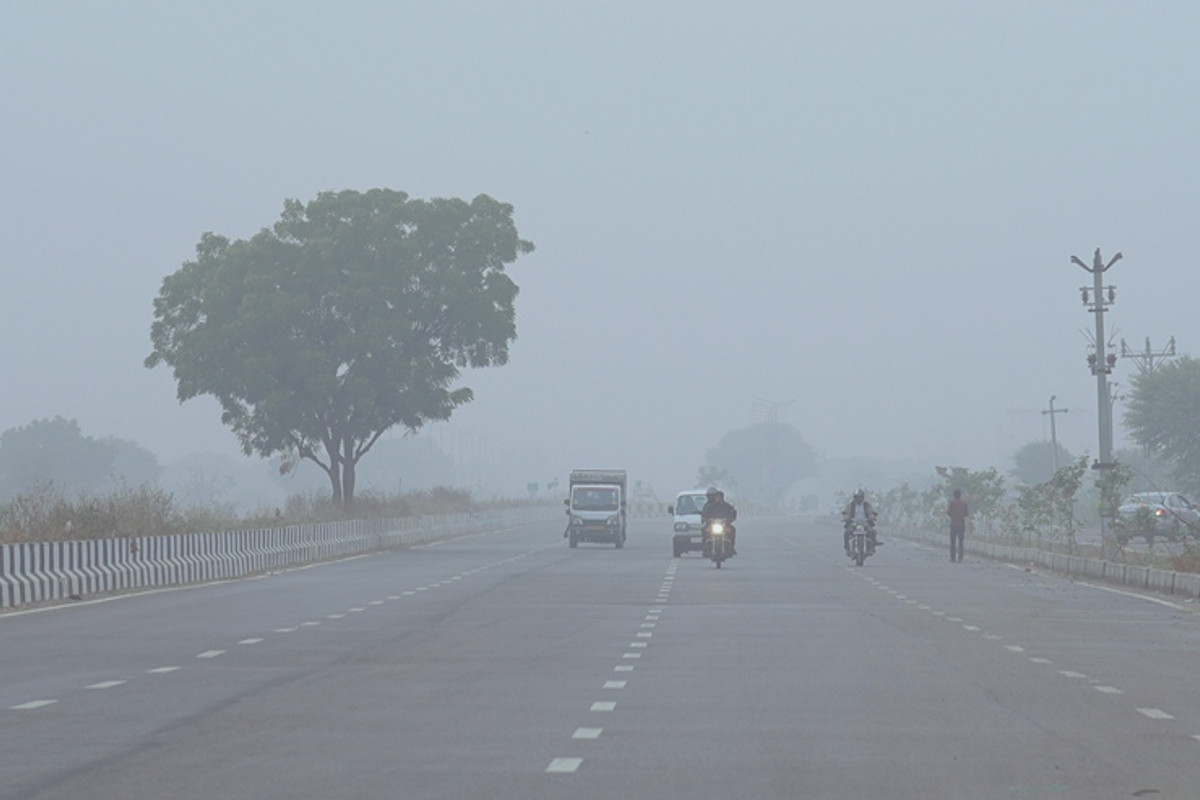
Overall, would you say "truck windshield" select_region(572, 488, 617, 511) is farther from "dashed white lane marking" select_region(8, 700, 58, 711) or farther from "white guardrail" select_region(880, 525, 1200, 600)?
"dashed white lane marking" select_region(8, 700, 58, 711)

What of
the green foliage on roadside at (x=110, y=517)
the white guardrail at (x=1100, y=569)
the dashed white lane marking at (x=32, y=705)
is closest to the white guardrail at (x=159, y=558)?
the green foliage on roadside at (x=110, y=517)

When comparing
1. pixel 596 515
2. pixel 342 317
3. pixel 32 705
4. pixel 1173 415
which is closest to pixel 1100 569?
pixel 596 515

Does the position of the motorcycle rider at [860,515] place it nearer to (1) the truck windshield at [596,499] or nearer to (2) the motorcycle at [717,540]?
(2) the motorcycle at [717,540]

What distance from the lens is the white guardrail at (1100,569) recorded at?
35.4m

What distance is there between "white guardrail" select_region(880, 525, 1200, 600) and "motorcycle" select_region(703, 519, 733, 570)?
7625 mm

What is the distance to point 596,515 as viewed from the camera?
223 ft

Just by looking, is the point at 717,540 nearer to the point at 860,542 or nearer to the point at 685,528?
the point at 860,542

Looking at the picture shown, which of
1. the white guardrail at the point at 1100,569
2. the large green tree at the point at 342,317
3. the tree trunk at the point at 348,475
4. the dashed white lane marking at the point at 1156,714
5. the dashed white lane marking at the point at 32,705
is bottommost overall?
the white guardrail at the point at 1100,569

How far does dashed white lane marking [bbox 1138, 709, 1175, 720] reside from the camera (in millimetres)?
15008

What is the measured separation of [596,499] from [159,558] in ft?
101

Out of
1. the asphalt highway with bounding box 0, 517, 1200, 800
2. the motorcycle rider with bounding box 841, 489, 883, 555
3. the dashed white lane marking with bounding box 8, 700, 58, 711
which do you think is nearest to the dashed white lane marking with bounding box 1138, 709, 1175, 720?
the asphalt highway with bounding box 0, 517, 1200, 800

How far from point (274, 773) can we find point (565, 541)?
65682 mm

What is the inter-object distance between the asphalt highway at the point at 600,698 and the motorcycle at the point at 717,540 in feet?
45.9

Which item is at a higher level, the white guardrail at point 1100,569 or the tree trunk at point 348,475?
the tree trunk at point 348,475
